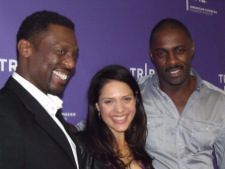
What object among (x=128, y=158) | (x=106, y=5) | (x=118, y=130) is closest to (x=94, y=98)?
(x=118, y=130)

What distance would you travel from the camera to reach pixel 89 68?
253cm

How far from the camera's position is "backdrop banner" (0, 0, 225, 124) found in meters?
2.21

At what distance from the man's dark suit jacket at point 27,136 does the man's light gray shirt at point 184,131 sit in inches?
35.8

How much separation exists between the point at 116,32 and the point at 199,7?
0.85 m

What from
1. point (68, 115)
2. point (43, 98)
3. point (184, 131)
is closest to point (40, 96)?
point (43, 98)

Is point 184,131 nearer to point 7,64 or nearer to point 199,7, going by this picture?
point 7,64

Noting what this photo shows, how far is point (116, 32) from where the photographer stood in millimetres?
2688

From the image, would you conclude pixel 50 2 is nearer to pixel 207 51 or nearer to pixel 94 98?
pixel 94 98

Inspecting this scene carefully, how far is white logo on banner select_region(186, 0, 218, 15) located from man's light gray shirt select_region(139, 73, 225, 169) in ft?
3.08

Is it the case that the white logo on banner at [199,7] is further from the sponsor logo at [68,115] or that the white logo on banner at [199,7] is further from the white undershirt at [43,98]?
the white undershirt at [43,98]

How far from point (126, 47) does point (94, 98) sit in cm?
67

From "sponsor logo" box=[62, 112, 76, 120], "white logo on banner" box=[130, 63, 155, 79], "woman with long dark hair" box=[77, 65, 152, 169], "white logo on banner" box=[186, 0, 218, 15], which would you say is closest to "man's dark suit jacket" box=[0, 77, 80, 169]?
"woman with long dark hair" box=[77, 65, 152, 169]

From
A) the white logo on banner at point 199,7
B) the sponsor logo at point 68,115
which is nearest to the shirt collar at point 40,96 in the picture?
the sponsor logo at point 68,115

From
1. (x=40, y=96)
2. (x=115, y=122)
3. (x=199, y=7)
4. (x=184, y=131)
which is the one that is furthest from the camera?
(x=199, y=7)
